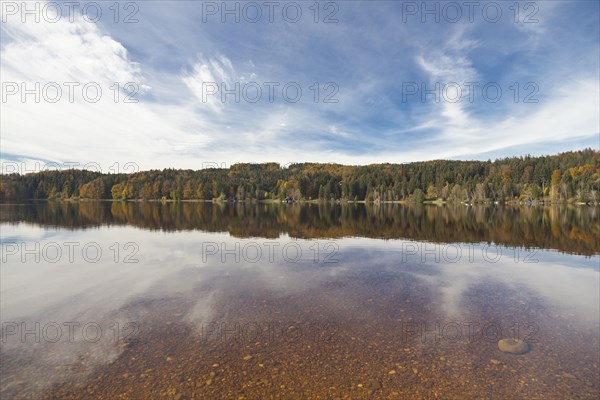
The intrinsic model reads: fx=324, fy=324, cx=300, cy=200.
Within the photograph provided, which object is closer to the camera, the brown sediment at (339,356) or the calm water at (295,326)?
the brown sediment at (339,356)

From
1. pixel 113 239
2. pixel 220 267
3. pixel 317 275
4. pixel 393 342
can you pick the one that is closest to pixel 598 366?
pixel 393 342

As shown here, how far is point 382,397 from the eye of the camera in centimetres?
888

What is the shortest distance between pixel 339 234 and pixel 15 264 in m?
32.7

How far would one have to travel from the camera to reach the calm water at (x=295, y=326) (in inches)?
372

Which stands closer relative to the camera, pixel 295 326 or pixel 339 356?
pixel 339 356

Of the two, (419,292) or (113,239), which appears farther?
(113,239)

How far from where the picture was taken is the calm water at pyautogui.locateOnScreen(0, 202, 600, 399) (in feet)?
31.0

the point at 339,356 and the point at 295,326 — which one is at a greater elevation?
the point at 295,326

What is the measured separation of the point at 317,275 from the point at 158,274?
34.9 ft

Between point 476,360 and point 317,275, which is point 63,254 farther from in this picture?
point 476,360

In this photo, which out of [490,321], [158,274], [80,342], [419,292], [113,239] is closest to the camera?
[80,342]

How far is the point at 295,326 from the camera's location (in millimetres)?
13352

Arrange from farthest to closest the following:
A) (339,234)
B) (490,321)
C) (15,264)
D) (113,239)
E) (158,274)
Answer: (339,234) < (113,239) < (15,264) < (158,274) < (490,321)

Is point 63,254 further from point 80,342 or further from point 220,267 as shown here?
point 80,342
